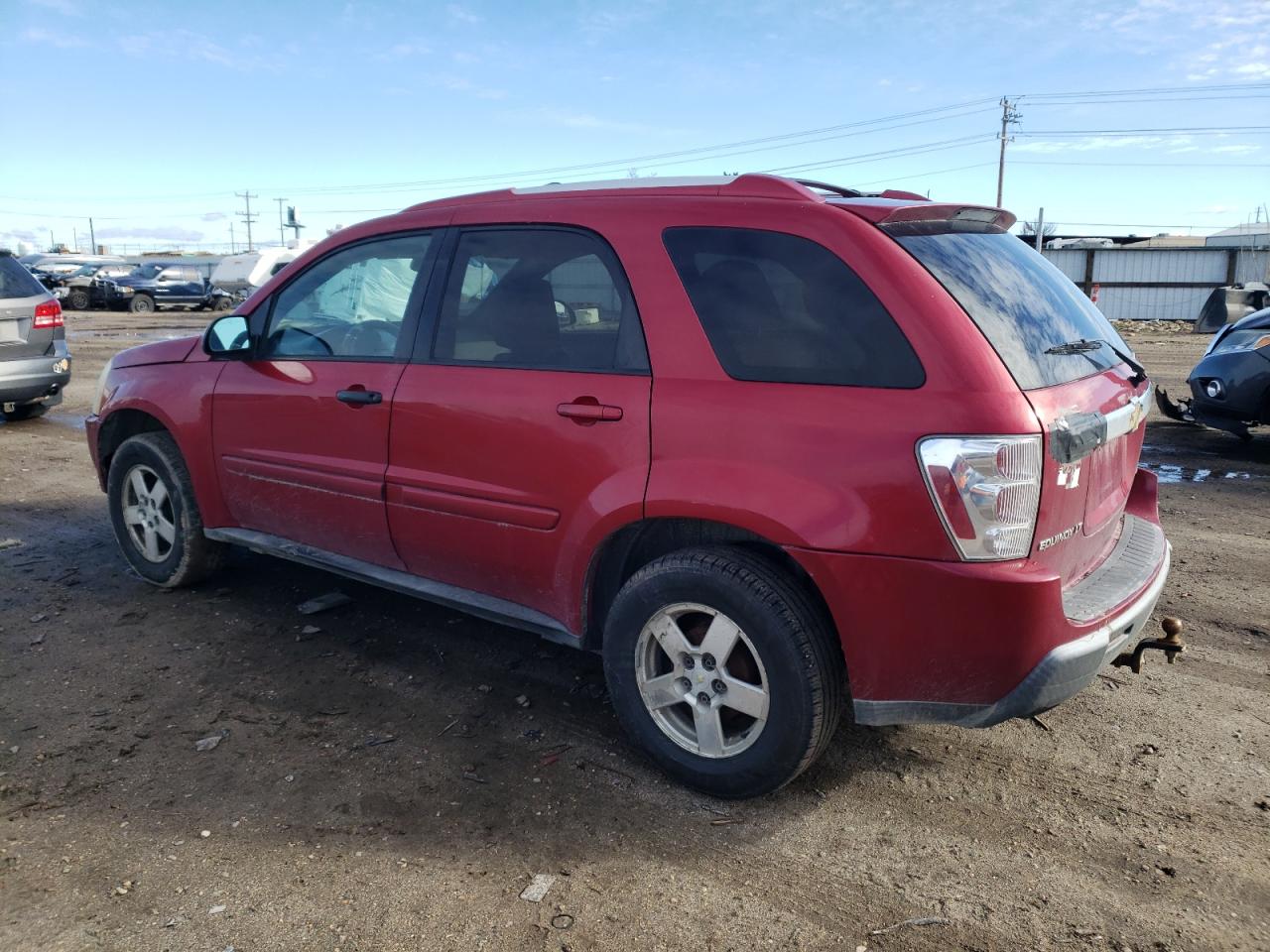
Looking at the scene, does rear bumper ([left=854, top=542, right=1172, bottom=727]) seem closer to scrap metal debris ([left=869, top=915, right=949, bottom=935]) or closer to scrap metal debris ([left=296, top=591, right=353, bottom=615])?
scrap metal debris ([left=869, top=915, right=949, bottom=935])

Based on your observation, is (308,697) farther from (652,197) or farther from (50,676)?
(652,197)

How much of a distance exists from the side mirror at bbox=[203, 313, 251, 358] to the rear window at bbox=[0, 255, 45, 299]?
630cm

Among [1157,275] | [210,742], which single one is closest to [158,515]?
[210,742]

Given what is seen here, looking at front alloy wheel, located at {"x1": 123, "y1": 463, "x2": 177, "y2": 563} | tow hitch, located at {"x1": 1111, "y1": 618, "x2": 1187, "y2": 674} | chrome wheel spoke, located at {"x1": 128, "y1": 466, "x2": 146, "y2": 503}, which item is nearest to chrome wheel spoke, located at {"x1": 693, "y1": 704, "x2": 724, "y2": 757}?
tow hitch, located at {"x1": 1111, "y1": 618, "x2": 1187, "y2": 674}

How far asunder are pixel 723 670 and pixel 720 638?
0.11 m

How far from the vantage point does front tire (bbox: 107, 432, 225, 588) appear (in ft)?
15.5

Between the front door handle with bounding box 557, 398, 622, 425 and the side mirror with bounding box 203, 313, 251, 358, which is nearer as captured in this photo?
the front door handle with bounding box 557, 398, 622, 425

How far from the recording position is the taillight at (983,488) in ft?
8.29

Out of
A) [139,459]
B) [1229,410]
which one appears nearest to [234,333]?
[139,459]

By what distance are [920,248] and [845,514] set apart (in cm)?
85

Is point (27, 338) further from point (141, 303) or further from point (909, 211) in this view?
point (141, 303)

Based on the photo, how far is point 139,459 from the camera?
16.0 ft

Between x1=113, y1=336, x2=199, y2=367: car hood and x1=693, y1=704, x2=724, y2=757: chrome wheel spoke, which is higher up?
x1=113, y1=336, x2=199, y2=367: car hood

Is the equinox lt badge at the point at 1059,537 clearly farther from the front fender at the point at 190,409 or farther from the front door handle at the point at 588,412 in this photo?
the front fender at the point at 190,409
